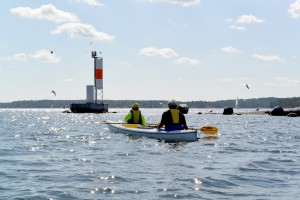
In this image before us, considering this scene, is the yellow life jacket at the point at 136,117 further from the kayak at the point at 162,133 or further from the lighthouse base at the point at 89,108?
the lighthouse base at the point at 89,108

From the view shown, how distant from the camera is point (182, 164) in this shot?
1319 centimetres

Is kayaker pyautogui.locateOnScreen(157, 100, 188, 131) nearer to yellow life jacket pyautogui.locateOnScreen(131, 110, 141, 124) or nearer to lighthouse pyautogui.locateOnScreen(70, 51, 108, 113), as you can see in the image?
yellow life jacket pyautogui.locateOnScreen(131, 110, 141, 124)

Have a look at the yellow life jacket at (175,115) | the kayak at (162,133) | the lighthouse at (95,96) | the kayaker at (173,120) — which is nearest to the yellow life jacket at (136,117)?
the kayak at (162,133)

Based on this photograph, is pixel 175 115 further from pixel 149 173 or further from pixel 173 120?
pixel 149 173

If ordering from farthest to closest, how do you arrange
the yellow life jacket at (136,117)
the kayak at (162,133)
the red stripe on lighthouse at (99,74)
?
the red stripe on lighthouse at (99,74) → the yellow life jacket at (136,117) → the kayak at (162,133)

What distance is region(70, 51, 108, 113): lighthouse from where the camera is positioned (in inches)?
3976

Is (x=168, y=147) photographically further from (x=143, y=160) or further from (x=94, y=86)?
(x=94, y=86)

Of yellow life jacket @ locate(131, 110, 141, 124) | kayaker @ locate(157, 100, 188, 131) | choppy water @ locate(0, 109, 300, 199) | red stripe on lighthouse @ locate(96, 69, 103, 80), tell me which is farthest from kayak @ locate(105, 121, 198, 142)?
red stripe on lighthouse @ locate(96, 69, 103, 80)

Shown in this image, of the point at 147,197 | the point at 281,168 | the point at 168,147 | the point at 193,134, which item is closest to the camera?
the point at 147,197

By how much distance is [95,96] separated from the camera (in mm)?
105500

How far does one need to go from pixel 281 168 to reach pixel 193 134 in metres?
8.02

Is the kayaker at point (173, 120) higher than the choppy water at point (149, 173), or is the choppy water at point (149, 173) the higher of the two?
the kayaker at point (173, 120)

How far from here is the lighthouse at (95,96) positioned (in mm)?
101000

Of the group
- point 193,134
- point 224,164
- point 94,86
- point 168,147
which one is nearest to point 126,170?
point 224,164
